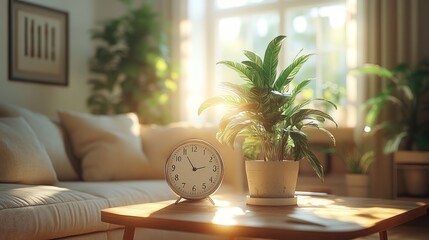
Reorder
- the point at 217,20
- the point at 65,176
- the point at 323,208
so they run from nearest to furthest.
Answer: the point at 323,208 < the point at 65,176 < the point at 217,20

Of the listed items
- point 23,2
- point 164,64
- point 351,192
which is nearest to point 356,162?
point 351,192

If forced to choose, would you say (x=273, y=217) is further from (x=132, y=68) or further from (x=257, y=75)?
(x=132, y=68)

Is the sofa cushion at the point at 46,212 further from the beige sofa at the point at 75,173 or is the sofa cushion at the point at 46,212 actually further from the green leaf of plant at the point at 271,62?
the green leaf of plant at the point at 271,62

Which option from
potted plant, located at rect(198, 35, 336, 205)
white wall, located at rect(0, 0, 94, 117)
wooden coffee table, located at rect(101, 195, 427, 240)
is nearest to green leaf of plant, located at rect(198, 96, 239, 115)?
potted plant, located at rect(198, 35, 336, 205)

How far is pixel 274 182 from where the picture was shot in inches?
91.4

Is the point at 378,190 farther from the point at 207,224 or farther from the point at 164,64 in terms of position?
the point at 207,224

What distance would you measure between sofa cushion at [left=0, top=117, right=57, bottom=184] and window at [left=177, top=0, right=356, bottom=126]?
7.39 feet

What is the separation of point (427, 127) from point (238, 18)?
6.74ft

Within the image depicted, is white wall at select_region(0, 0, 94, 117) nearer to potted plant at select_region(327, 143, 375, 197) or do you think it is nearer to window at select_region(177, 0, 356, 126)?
window at select_region(177, 0, 356, 126)

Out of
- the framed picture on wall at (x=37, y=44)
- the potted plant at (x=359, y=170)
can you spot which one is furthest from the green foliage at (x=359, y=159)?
the framed picture on wall at (x=37, y=44)

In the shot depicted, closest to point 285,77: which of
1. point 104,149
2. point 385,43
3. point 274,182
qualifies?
point 274,182

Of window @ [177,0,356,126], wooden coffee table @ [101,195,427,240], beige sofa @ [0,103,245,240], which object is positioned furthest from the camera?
window @ [177,0,356,126]

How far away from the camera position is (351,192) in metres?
4.55

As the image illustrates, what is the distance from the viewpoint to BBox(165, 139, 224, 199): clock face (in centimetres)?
240
